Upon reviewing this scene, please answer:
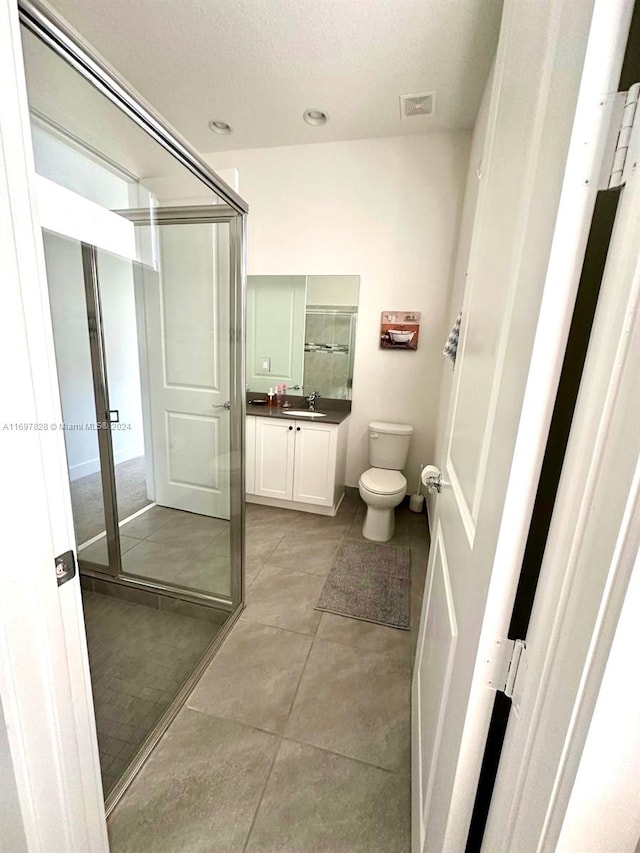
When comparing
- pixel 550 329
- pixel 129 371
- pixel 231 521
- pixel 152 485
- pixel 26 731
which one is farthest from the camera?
pixel 152 485

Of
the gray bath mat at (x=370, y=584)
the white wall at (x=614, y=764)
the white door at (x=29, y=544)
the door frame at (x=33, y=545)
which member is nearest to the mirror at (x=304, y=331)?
the gray bath mat at (x=370, y=584)

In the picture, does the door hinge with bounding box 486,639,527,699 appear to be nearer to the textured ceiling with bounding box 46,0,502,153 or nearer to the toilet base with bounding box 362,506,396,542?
the toilet base with bounding box 362,506,396,542

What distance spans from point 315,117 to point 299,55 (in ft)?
1.81

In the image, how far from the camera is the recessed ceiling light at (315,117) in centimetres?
242

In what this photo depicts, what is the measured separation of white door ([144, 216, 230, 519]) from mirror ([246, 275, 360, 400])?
1.06 m

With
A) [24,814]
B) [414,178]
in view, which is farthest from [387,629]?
[414,178]

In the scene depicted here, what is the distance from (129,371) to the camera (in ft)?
7.22

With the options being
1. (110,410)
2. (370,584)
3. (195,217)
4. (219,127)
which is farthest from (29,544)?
(219,127)

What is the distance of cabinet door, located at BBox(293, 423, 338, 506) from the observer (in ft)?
9.32

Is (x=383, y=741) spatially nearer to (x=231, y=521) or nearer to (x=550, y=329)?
(x=231, y=521)

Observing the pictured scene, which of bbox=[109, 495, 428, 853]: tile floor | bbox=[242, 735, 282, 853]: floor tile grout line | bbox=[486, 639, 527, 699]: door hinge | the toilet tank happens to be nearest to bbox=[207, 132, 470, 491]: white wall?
the toilet tank

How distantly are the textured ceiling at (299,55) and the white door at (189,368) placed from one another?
95cm

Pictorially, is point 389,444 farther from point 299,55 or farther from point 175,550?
point 299,55

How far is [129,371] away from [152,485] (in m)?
0.77
